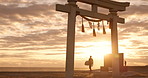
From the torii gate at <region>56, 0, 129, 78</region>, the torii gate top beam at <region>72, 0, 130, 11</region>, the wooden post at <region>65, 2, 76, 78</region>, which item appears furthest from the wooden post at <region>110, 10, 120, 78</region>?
the wooden post at <region>65, 2, 76, 78</region>

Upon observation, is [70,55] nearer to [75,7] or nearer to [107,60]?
[75,7]

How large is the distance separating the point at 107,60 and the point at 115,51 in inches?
112

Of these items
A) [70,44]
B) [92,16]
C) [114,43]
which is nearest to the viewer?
[70,44]

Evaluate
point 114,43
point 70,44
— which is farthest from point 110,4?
point 70,44

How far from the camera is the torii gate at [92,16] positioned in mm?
11836

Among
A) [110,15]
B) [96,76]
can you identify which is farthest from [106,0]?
[96,76]

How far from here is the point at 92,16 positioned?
13.2m

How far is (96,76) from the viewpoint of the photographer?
1708cm

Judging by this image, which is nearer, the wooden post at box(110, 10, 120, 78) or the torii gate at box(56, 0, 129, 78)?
the torii gate at box(56, 0, 129, 78)

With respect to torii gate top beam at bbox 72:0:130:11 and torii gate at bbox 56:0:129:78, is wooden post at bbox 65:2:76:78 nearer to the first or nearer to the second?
torii gate at bbox 56:0:129:78

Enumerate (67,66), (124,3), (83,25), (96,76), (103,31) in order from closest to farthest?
(67,66), (83,25), (103,31), (124,3), (96,76)

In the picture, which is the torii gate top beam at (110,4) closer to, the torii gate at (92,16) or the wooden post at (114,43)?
the torii gate at (92,16)

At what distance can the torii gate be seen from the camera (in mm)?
11836

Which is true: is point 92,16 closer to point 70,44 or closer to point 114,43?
point 70,44
